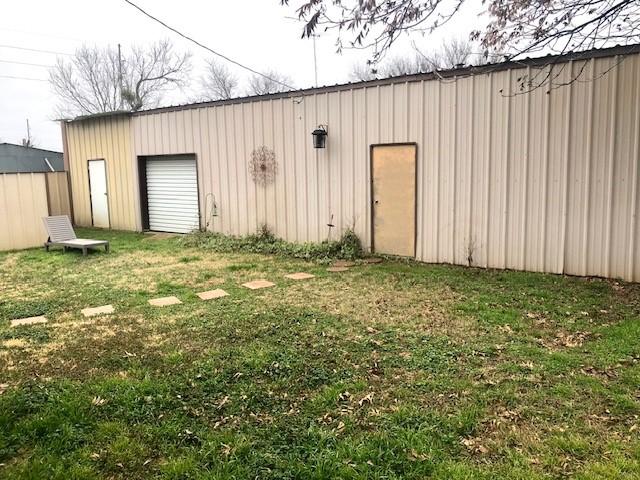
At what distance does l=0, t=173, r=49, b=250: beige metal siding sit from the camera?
9.22 metres

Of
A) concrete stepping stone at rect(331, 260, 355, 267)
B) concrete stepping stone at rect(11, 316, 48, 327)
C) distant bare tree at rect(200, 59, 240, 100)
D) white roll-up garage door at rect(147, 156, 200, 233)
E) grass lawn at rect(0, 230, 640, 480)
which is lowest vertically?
grass lawn at rect(0, 230, 640, 480)

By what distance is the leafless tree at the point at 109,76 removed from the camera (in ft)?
91.6

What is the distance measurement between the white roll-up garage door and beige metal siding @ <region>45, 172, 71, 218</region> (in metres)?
2.70

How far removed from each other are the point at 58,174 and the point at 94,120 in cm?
174

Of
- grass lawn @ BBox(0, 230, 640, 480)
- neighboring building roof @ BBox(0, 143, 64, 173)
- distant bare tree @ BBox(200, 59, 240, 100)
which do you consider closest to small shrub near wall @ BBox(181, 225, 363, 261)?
grass lawn @ BBox(0, 230, 640, 480)

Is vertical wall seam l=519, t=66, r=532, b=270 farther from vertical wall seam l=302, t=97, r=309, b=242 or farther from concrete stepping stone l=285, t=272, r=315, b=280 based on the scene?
vertical wall seam l=302, t=97, r=309, b=242

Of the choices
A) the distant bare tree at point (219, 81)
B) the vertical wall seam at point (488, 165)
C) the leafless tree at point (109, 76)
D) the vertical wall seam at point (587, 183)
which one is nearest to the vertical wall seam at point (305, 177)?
the vertical wall seam at point (488, 165)

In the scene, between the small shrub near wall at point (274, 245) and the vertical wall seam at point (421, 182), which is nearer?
the vertical wall seam at point (421, 182)

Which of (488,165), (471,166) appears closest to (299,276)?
(471,166)

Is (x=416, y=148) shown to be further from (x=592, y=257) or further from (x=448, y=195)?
(x=592, y=257)

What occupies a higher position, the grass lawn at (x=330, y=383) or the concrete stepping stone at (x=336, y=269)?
the concrete stepping stone at (x=336, y=269)

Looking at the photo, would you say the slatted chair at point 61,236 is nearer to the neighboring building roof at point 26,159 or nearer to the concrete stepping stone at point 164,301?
the concrete stepping stone at point 164,301

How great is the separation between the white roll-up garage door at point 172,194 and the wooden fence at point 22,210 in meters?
2.28

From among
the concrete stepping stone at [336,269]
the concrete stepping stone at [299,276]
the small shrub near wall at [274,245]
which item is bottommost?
the concrete stepping stone at [299,276]
